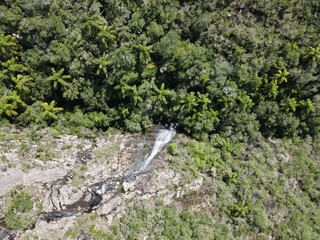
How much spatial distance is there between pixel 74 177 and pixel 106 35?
30.6 ft

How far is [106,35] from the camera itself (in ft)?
69.3

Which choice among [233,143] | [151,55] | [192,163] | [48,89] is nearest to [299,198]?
[233,143]

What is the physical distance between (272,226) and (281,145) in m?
7.63

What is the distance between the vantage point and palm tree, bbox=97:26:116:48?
2107cm

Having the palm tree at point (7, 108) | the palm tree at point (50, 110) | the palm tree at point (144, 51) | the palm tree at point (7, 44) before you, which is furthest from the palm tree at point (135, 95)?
the palm tree at point (7, 44)

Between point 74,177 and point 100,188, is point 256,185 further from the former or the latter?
point 74,177

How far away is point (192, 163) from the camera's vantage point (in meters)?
23.9

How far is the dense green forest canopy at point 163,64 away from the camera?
70.2 ft

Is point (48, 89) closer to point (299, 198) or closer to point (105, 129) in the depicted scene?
point (105, 129)

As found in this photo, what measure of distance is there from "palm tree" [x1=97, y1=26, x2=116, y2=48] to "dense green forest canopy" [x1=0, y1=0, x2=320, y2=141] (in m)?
0.07

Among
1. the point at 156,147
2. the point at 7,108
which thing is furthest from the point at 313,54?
the point at 7,108

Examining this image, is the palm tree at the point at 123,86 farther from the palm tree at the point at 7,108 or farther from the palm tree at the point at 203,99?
the palm tree at the point at 7,108

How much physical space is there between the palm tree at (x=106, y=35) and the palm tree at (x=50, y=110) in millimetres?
5355

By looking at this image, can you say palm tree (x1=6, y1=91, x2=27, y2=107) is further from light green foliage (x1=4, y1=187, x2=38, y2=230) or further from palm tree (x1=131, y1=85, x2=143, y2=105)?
palm tree (x1=131, y1=85, x2=143, y2=105)
